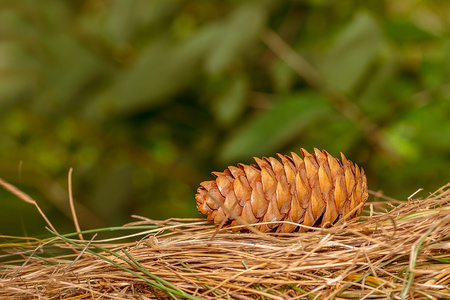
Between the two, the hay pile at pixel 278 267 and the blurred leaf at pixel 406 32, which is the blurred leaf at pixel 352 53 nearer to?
the blurred leaf at pixel 406 32

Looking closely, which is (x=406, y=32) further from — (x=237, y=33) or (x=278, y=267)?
(x=278, y=267)

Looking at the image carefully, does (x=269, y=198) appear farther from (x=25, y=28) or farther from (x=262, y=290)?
(x=25, y=28)

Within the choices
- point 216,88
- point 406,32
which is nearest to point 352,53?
point 406,32

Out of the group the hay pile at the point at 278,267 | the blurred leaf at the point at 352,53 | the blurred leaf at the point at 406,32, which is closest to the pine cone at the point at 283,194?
the hay pile at the point at 278,267

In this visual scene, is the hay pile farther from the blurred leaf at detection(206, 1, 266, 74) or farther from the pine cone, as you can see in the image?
the blurred leaf at detection(206, 1, 266, 74)

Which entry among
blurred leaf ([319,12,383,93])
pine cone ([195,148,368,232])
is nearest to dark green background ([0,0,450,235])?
blurred leaf ([319,12,383,93])
